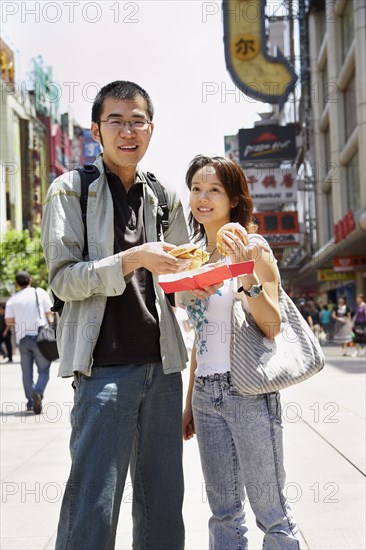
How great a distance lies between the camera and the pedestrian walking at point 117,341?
8.86ft

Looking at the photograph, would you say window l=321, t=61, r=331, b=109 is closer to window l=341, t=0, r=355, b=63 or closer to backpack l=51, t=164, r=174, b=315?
window l=341, t=0, r=355, b=63

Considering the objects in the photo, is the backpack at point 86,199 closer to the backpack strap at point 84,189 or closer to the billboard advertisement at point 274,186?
the backpack strap at point 84,189

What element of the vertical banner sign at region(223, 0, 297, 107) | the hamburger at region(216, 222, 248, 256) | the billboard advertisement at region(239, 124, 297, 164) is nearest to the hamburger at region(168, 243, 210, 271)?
the hamburger at region(216, 222, 248, 256)

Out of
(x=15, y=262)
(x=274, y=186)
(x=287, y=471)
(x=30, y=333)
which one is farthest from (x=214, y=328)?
(x=15, y=262)

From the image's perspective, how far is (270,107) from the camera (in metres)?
86.4

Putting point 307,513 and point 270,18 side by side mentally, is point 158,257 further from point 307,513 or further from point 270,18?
point 270,18

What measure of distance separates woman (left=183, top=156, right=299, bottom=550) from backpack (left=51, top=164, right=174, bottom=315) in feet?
0.61

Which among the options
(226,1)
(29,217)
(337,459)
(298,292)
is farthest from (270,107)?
(337,459)

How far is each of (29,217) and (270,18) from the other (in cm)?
2536

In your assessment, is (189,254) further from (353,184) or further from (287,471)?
(353,184)

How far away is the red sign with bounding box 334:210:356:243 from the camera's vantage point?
30.9m

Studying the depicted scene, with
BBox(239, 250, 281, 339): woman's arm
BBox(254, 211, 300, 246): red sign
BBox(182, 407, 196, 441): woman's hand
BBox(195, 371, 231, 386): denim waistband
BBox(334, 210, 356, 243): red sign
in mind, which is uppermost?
BBox(254, 211, 300, 246): red sign

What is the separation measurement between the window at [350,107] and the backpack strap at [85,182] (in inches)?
1350

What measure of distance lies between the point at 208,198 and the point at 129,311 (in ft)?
2.05
